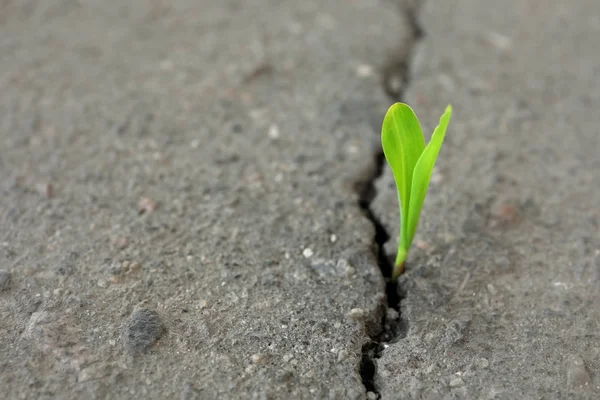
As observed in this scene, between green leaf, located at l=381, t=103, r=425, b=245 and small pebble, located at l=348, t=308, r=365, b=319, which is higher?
green leaf, located at l=381, t=103, r=425, b=245

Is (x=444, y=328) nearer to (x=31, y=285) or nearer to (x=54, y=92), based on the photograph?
(x=31, y=285)

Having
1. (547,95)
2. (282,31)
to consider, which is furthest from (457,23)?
(282,31)

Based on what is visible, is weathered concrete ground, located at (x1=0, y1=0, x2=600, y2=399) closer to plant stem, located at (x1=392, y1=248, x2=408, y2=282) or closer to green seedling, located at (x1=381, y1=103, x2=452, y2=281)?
plant stem, located at (x1=392, y1=248, x2=408, y2=282)

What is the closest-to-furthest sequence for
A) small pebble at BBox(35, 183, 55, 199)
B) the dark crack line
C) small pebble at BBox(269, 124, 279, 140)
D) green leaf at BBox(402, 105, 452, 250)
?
green leaf at BBox(402, 105, 452, 250)
the dark crack line
small pebble at BBox(35, 183, 55, 199)
small pebble at BBox(269, 124, 279, 140)

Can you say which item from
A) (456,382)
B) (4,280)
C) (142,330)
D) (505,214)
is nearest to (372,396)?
(456,382)

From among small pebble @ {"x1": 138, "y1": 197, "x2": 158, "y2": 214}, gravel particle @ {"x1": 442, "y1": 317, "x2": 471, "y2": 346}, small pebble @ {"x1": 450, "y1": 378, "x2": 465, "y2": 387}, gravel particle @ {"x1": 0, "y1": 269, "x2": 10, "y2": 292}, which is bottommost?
gravel particle @ {"x1": 442, "y1": 317, "x2": 471, "y2": 346}

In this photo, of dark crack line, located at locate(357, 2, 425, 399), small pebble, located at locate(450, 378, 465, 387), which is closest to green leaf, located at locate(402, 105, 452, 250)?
dark crack line, located at locate(357, 2, 425, 399)

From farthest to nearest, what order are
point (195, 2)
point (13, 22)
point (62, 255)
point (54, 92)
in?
1. point (195, 2)
2. point (13, 22)
3. point (54, 92)
4. point (62, 255)

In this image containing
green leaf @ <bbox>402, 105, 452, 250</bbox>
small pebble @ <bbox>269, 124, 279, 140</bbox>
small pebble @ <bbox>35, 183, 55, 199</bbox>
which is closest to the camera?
green leaf @ <bbox>402, 105, 452, 250</bbox>
